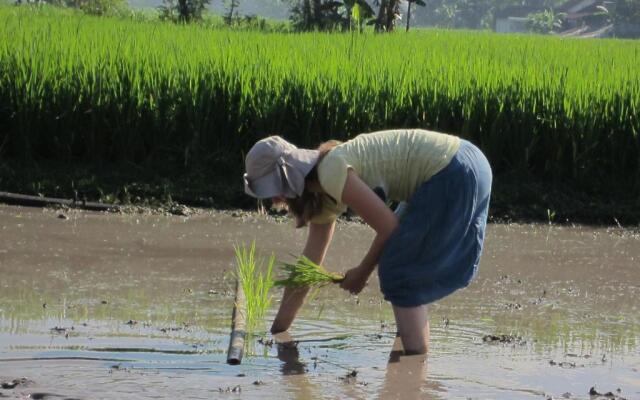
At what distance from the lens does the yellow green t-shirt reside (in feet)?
14.2

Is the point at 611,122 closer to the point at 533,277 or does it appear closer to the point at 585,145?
the point at 585,145

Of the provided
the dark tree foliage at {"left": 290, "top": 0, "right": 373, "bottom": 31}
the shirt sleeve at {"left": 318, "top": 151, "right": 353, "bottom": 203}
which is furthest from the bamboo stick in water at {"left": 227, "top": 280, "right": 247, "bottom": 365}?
the dark tree foliage at {"left": 290, "top": 0, "right": 373, "bottom": 31}

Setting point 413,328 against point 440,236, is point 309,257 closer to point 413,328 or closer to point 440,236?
point 413,328

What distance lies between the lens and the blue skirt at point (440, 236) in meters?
4.44

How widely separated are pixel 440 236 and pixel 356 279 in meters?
0.34

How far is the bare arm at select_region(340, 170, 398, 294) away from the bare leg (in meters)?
0.23

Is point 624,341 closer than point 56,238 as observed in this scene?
Yes

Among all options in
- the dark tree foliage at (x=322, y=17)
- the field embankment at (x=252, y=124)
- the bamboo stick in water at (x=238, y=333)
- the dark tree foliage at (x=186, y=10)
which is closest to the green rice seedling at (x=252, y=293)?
the bamboo stick in water at (x=238, y=333)

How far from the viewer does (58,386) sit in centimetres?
423

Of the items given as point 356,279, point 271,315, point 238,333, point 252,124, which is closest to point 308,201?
point 356,279

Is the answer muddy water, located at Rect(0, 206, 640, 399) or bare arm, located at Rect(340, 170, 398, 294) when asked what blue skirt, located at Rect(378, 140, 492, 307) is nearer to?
bare arm, located at Rect(340, 170, 398, 294)

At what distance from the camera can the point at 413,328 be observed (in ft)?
15.3

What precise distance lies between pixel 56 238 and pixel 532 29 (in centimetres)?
7268

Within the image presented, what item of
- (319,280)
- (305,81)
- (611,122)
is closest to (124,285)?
(319,280)
